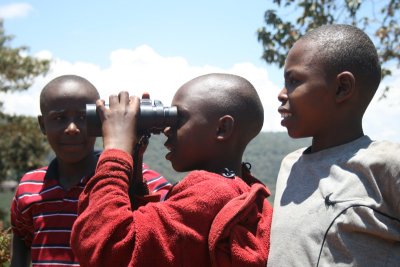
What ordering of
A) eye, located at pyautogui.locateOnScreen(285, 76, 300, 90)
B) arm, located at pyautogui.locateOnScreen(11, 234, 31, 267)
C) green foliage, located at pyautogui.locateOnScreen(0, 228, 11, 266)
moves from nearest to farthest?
1. eye, located at pyautogui.locateOnScreen(285, 76, 300, 90)
2. arm, located at pyautogui.locateOnScreen(11, 234, 31, 267)
3. green foliage, located at pyautogui.locateOnScreen(0, 228, 11, 266)

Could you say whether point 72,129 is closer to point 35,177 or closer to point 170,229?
point 35,177

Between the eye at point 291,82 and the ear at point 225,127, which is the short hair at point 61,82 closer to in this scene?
the ear at point 225,127

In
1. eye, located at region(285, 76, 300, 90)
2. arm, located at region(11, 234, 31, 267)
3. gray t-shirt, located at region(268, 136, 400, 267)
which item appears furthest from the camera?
arm, located at region(11, 234, 31, 267)

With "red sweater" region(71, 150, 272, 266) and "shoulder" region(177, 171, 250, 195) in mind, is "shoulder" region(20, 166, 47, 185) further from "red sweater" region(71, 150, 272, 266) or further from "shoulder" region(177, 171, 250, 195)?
"shoulder" region(177, 171, 250, 195)

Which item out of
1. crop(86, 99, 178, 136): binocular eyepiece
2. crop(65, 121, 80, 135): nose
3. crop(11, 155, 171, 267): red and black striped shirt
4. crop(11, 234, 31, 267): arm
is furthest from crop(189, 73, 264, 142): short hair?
crop(11, 234, 31, 267): arm

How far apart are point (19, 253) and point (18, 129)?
12.0 metres

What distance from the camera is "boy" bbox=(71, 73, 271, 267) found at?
1.55m

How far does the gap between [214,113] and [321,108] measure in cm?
38

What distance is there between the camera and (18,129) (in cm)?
1409

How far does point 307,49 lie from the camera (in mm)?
1674

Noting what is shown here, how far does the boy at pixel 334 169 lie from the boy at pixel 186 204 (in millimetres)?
131

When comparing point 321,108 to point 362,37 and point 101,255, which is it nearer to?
point 362,37

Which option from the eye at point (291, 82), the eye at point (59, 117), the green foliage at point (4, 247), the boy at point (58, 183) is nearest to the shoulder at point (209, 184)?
the eye at point (291, 82)

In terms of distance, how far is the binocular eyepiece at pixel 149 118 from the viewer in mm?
1811
